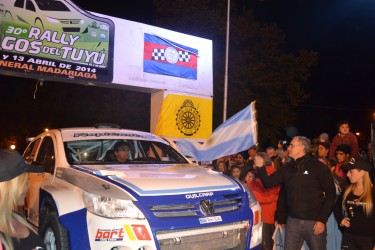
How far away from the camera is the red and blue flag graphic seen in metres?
11.6

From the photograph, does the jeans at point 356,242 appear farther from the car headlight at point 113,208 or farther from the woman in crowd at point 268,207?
the car headlight at point 113,208

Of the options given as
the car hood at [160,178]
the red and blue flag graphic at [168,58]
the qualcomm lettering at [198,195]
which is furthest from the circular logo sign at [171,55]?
the qualcomm lettering at [198,195]

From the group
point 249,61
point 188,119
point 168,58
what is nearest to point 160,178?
point 188,119

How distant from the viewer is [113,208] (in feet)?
14.6

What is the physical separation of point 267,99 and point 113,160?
2159 centimetres

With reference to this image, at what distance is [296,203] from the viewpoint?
5.40m

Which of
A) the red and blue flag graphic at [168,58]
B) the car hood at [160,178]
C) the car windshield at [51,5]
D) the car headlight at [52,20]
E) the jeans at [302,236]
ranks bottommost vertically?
the jeans at [302,236]

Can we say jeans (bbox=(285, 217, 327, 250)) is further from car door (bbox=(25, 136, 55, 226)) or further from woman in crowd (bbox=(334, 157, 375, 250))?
car door (bbox=(25, 136, 55, 226))

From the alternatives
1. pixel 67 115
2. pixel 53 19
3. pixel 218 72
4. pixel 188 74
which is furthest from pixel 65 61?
pixel 67 115

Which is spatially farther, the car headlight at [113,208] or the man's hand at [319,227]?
the man's hand at [319,227]

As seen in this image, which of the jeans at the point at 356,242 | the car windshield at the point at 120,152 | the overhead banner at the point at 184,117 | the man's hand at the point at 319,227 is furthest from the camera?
→ the overhead banner at the point at 184,117

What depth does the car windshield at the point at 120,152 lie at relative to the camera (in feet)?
19.8

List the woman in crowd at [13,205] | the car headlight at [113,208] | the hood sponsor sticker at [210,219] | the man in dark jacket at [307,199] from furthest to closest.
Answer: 1. the man in dark jacket at [307,199]
2. the hood sponsor sticker at [210,219]
3. the car headlight at [113,208]
4. the woman in crowd at [13,205]

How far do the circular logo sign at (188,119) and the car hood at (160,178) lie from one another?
623 cm
